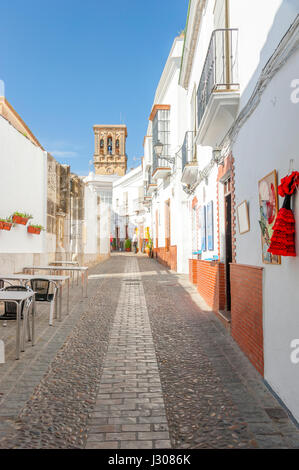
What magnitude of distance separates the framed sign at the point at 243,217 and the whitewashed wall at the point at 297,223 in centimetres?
14

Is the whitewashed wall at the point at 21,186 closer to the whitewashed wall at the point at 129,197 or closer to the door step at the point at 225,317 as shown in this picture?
the door step at the point at 225,317

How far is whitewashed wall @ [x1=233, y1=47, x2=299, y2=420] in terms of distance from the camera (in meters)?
3.16

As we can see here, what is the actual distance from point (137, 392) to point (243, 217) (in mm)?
2492

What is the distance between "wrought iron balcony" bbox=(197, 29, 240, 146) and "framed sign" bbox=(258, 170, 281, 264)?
1.72 m

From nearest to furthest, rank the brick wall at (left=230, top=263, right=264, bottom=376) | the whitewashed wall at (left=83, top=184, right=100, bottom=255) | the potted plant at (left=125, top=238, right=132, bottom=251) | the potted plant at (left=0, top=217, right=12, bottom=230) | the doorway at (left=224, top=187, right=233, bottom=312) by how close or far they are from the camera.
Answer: the brick wall at (left=230, top=263, right=264, bottom=376) < the doorway at (left=224, top=187, right=233, bottom=312) < the potted plant at (left=0, top=217, right=12, bottom=230) < the whitewashed wall at (left=83, top=184, right=100, bottom=255) < the potted plant at (left=125, top=238, right=132, bottom=251)

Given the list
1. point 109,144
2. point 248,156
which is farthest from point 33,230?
point 109,144

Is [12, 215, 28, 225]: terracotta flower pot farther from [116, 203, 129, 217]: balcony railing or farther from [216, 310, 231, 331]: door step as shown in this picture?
[116, 203, 129, 217]: balcony railing

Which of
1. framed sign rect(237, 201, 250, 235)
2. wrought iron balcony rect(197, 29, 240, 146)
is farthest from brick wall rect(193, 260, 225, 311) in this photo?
wrought iron balcony rect(197, 29, 240, 146)

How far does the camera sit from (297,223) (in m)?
3.08

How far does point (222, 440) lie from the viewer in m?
2.84

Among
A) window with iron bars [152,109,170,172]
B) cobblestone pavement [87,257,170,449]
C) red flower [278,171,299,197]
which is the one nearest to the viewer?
cobblestone pavement [87,257,170,449]

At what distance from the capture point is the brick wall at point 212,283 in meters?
7.05

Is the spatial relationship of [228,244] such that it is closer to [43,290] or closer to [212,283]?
[212,283]
